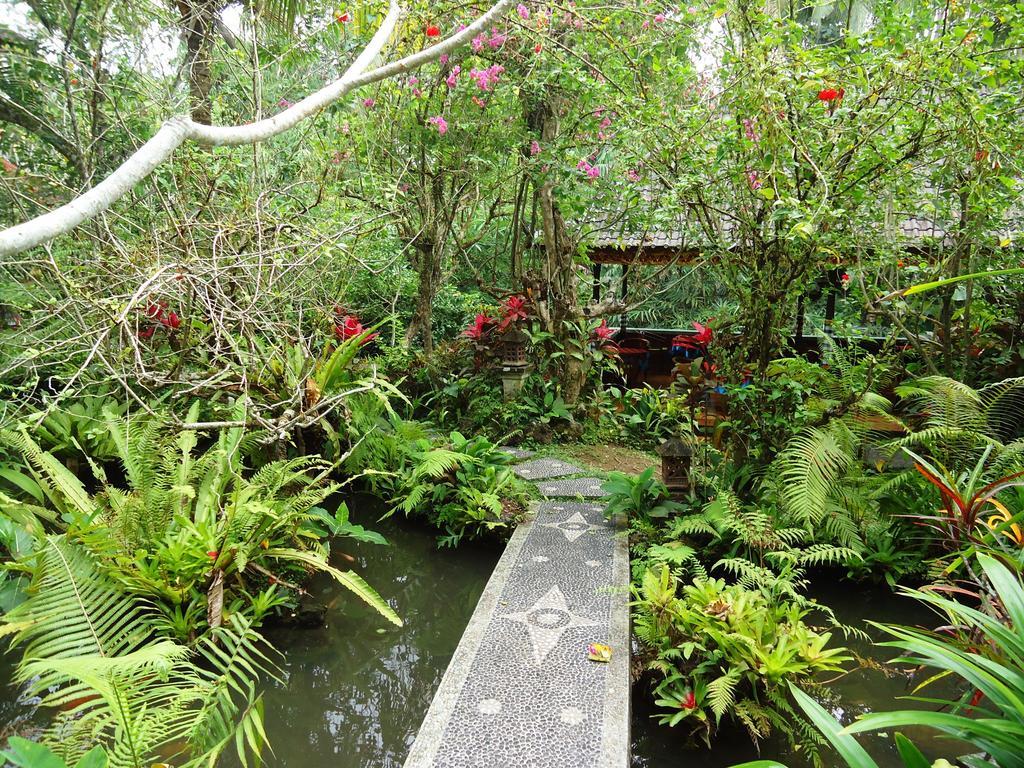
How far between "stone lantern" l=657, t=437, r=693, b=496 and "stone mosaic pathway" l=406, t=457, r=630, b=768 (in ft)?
1.58

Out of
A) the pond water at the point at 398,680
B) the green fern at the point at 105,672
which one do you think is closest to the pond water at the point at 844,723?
the pond water at the point at 398,680

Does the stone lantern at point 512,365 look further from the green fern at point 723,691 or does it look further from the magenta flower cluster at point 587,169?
the green fern at point 723,691

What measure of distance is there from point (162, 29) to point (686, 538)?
4.89 meters

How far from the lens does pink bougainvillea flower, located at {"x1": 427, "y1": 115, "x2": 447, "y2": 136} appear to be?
5.39 meters

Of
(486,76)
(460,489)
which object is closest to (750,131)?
(486,76)

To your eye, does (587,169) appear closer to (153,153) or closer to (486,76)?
(486,76)

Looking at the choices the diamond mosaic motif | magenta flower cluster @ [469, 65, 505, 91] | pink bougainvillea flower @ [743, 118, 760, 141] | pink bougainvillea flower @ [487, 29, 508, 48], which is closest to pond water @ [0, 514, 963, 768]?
the diamond mosaic motif

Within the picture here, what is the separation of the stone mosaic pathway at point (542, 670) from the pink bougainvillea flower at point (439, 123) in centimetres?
348

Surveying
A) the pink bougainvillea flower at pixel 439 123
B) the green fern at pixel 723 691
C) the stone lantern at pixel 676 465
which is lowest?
the green fern at pixel 723 691

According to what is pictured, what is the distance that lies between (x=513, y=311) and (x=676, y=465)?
8.17 ft

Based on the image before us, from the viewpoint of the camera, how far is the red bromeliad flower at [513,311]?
5910mm

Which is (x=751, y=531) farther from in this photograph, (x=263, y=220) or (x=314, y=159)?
(x=314, y=159)

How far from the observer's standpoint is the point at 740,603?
8.62 feet

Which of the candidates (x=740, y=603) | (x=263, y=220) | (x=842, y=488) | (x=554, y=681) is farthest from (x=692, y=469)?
(x=263, y=220)
